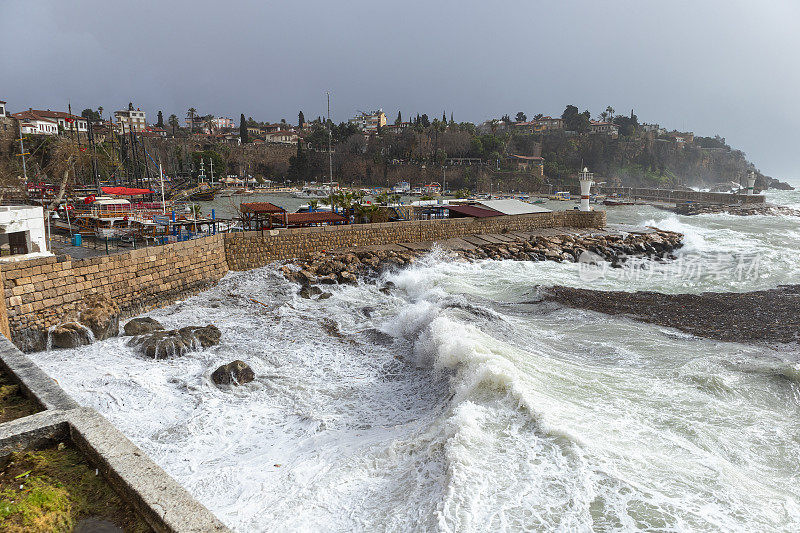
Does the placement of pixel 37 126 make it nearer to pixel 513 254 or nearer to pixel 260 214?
pixel 260 214

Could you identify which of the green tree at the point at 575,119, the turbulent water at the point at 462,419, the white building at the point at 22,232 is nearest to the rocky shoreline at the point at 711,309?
the turbulent water at the point at 462,419

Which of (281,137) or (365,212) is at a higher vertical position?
(281,137)

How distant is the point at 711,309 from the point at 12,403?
640 inches

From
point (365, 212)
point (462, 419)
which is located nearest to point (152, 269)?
point (365, 212)

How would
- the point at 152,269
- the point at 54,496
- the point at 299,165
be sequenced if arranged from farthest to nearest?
the point at 299,165 < the point at 152,269 < the point at 54,496

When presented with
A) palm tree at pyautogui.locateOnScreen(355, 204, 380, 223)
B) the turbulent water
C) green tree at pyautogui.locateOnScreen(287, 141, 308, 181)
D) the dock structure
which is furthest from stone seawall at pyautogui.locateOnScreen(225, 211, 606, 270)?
green tree at pyautogui.locateOnScreen(287, 141, 308, 181)

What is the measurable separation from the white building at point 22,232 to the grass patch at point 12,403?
8.45 meters

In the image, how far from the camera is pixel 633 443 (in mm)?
6949

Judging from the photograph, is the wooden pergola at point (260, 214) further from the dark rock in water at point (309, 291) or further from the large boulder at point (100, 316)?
the large boulder at point (100, 316)

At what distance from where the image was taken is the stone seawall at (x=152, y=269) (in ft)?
38.9

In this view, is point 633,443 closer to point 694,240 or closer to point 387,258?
point 387,258

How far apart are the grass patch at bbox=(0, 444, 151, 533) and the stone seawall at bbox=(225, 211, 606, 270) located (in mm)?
14623

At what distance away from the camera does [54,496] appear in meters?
3.77

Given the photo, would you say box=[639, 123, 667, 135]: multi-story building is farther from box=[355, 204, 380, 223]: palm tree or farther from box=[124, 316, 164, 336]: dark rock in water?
box=[124, 316, 164, 336]: dark rock in water
